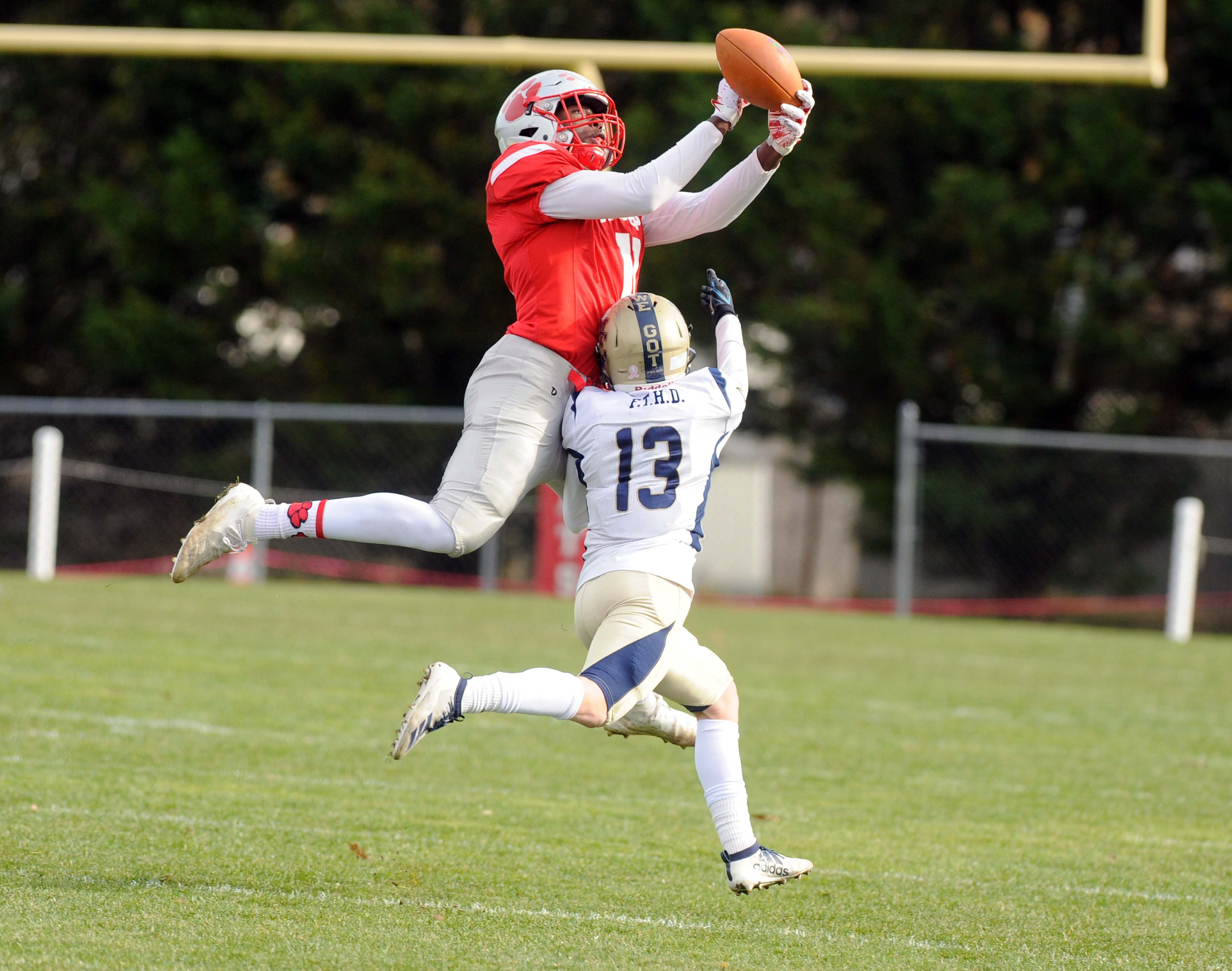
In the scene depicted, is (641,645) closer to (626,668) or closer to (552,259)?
(626,668)

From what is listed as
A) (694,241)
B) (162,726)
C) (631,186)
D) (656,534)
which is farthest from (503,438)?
(694,241)

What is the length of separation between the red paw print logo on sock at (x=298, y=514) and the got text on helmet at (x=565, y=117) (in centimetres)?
124

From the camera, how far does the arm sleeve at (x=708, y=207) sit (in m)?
4.88

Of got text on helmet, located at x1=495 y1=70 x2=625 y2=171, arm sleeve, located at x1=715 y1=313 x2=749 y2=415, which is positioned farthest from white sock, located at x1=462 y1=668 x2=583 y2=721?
got text on helmet, located at x1=495 y1=70 x2=625 y2=171

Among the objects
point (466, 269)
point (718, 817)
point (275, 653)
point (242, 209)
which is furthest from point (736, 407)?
point (242, 209)

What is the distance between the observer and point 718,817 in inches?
172

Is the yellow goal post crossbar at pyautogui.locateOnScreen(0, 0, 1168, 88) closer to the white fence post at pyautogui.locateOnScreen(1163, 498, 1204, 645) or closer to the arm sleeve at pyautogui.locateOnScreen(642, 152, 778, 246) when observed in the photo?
the white fence post at pyautogui.locateOnScreen(1163, 498, 1204, 645)

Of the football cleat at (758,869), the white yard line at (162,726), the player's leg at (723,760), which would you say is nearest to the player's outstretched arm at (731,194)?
the player's leg at (723,760)

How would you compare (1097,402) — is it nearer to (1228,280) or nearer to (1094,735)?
(1228,280)

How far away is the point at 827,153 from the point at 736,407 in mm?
13078

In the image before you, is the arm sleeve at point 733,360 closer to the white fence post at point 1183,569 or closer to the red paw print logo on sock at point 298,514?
the red paw print logo on sock at point 298,514

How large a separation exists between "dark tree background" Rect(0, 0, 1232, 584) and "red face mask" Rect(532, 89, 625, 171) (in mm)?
11596

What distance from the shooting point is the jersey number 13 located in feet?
14.3

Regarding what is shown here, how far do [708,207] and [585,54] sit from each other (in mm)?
7746
